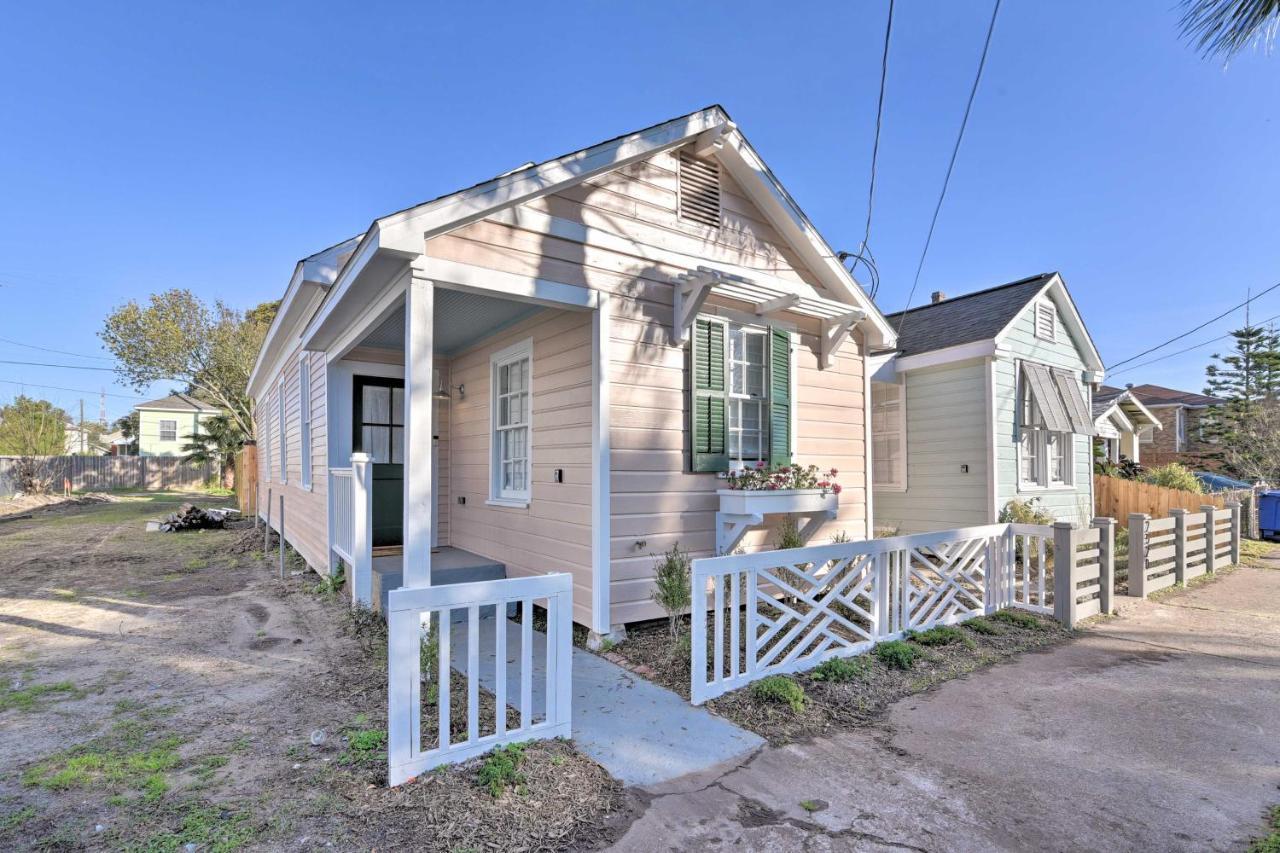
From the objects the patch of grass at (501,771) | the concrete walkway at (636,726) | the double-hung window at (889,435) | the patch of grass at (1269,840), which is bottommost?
the concrete walkway at (636,726)

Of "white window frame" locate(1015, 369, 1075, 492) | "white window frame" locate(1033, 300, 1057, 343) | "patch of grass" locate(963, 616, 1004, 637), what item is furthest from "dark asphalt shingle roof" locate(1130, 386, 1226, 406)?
"patch of grass" locate(963, 616, 1004, 637)

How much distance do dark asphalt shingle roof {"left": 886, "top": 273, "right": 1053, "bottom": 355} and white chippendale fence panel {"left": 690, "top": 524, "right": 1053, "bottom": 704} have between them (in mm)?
4186

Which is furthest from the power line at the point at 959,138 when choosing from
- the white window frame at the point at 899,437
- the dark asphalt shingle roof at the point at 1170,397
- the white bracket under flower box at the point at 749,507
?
the dark asphalt shingle roof at the point at 1170,397

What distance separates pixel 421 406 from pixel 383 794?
2.22 meters

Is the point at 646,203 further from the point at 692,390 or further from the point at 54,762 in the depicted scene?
the point at 54,762

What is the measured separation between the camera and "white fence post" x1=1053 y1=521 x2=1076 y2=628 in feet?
18.5

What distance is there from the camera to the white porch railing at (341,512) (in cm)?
574

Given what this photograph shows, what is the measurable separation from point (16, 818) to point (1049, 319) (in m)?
12.4

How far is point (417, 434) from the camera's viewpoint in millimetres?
3963

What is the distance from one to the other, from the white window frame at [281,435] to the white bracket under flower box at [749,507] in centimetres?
793

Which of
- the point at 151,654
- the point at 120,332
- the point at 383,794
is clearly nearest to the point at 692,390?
the point at 383,794

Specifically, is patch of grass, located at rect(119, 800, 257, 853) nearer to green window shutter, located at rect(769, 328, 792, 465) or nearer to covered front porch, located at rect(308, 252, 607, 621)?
covered front porch, located at rect(308, 252, 607, 621)

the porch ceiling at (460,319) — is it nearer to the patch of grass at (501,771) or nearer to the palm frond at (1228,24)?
the patch of grass at (501,771)

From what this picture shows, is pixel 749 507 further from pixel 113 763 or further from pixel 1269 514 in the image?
pixel 1269 514
